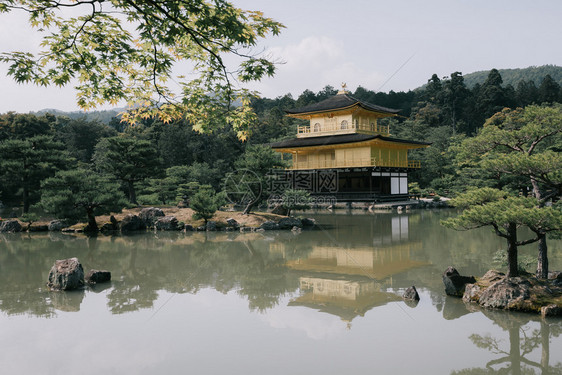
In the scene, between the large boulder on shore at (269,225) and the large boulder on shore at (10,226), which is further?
the large boulder on shore at (10,226)

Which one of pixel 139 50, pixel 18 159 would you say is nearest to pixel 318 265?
pixel 139 50

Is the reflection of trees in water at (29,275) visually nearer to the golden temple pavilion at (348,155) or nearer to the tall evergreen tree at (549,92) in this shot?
the golden temple pavilion at (348,155)

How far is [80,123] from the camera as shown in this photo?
46.0 m

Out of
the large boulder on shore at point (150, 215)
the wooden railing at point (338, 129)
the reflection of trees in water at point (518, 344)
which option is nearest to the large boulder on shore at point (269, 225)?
the large boulder on shore at point (150, 215)

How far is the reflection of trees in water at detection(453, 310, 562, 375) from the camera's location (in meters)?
4.73

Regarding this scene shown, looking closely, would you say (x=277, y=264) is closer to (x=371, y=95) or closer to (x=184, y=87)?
(x=184, y=87)

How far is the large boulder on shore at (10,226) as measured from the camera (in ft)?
60.9

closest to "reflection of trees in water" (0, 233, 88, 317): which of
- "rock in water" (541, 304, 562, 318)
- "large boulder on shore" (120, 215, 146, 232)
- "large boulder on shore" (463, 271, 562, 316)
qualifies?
"large boulder on shore" (120, 215, 146, 232)

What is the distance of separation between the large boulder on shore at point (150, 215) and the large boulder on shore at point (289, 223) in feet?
18.7

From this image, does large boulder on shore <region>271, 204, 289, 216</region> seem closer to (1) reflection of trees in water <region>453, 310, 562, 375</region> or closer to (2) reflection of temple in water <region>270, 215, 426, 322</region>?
(2) reflection of temple in water <region>270, 215, 426, 322</region>

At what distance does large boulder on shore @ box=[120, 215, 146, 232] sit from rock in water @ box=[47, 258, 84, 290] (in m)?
10.2

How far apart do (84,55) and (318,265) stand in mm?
7312

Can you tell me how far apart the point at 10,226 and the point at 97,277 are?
12680 millimetres

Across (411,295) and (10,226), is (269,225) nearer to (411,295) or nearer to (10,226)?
(411,295)
